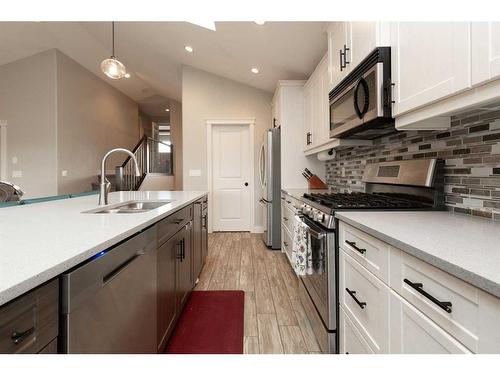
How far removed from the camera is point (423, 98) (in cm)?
113

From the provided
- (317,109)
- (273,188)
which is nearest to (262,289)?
(273,188)

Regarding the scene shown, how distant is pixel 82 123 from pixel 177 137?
2504 mm

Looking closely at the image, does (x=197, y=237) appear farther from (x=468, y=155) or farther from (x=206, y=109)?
(x=206, y=109)

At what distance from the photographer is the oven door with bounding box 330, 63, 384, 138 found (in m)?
1.42

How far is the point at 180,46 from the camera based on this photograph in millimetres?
4176

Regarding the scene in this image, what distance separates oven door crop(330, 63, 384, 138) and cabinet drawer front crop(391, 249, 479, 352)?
898 millimetres

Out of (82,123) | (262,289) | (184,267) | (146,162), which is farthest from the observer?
(146,162)

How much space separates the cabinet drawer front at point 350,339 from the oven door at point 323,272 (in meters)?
0.08

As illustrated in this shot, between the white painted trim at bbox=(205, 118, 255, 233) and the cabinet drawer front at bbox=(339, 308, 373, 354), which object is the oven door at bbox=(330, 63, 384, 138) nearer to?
the cabinet drawer front at bbox=(339, 308, 373, 354)

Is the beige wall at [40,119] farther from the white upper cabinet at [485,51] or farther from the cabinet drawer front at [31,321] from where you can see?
the white upper cabinet at [485,51]

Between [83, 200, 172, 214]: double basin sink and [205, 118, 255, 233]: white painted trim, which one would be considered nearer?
A: [83, 200, 172, 214]: double basin sink

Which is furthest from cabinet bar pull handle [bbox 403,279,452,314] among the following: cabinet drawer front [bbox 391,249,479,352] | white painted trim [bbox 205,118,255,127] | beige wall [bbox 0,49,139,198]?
beige wall [bbox 0,49,139,198]

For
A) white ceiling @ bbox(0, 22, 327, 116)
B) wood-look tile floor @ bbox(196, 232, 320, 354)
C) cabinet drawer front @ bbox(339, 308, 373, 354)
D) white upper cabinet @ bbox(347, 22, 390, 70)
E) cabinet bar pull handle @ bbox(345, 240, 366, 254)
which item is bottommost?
wood-look tile floor @ bbox(196, 232, 320, 354)

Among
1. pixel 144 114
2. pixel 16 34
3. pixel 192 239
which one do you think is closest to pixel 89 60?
pixel 16 34
